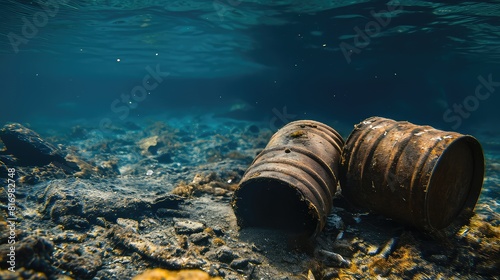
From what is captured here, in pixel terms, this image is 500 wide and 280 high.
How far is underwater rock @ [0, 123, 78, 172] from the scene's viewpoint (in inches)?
322

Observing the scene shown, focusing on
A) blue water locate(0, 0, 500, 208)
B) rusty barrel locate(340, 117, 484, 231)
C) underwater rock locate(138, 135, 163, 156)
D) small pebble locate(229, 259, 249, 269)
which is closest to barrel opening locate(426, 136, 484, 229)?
rusty barrel locate(340, 117, 484, 231)

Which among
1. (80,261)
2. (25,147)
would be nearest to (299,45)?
(25,147)

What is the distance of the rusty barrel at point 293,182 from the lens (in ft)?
13.3

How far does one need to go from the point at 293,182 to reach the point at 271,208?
1493 millimetres

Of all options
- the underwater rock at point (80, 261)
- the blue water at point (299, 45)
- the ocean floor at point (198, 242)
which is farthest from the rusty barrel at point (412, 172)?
the blue water at point (299, 45)

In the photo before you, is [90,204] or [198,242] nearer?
[198,242]

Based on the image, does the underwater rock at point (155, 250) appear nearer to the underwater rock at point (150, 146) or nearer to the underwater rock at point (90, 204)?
the underwater rock at point (90, 204)

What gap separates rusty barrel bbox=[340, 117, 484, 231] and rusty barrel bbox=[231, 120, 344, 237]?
1.67 feet

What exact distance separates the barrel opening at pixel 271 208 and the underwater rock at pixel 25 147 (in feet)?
23.7

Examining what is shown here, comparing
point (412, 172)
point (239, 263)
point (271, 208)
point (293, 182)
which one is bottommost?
point (271, 208)

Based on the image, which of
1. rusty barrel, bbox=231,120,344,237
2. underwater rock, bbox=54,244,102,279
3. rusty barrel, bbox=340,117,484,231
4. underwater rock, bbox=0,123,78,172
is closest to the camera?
underwater rock, bbox=54,244,102,279

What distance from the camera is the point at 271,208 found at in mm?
5258

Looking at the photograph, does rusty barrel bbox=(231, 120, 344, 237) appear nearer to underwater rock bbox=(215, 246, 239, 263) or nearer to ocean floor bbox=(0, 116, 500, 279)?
ocean floor bbox=(0, 116, 500, 279)

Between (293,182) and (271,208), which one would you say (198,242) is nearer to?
(271,208)
